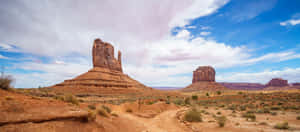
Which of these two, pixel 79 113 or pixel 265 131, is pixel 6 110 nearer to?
pixel 79 113

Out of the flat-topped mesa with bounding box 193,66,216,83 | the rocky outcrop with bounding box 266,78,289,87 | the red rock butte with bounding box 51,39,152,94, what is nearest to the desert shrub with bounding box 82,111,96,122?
the red rock butte with bounding box 51,39,152,94

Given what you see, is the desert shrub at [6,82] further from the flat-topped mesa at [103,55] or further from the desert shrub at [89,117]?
the flat-topped mesa at [103,55]

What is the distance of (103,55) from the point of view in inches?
3223

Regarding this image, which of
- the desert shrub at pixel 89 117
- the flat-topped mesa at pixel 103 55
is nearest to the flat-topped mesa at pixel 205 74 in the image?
the flat-topped mesa at pixel 103 55

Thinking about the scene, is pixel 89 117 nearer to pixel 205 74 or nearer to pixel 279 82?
pixel 205 74

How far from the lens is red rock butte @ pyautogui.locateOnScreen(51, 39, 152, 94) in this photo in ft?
190

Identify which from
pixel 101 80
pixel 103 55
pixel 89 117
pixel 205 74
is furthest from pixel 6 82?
pixel 205 74

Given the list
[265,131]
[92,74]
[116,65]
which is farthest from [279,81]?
[265,131]

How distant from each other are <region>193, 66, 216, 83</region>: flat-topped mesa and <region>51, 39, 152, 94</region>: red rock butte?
8227 centimetres

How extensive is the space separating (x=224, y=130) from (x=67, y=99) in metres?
10.7

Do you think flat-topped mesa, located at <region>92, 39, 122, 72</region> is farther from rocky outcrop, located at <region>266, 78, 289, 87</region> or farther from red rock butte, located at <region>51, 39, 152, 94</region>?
rocky outcrop, located at <region>266, 78, 289, 87</region>

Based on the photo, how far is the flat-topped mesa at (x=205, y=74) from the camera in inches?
5399

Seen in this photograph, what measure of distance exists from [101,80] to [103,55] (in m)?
20.3

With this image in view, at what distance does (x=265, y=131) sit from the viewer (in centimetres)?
842
